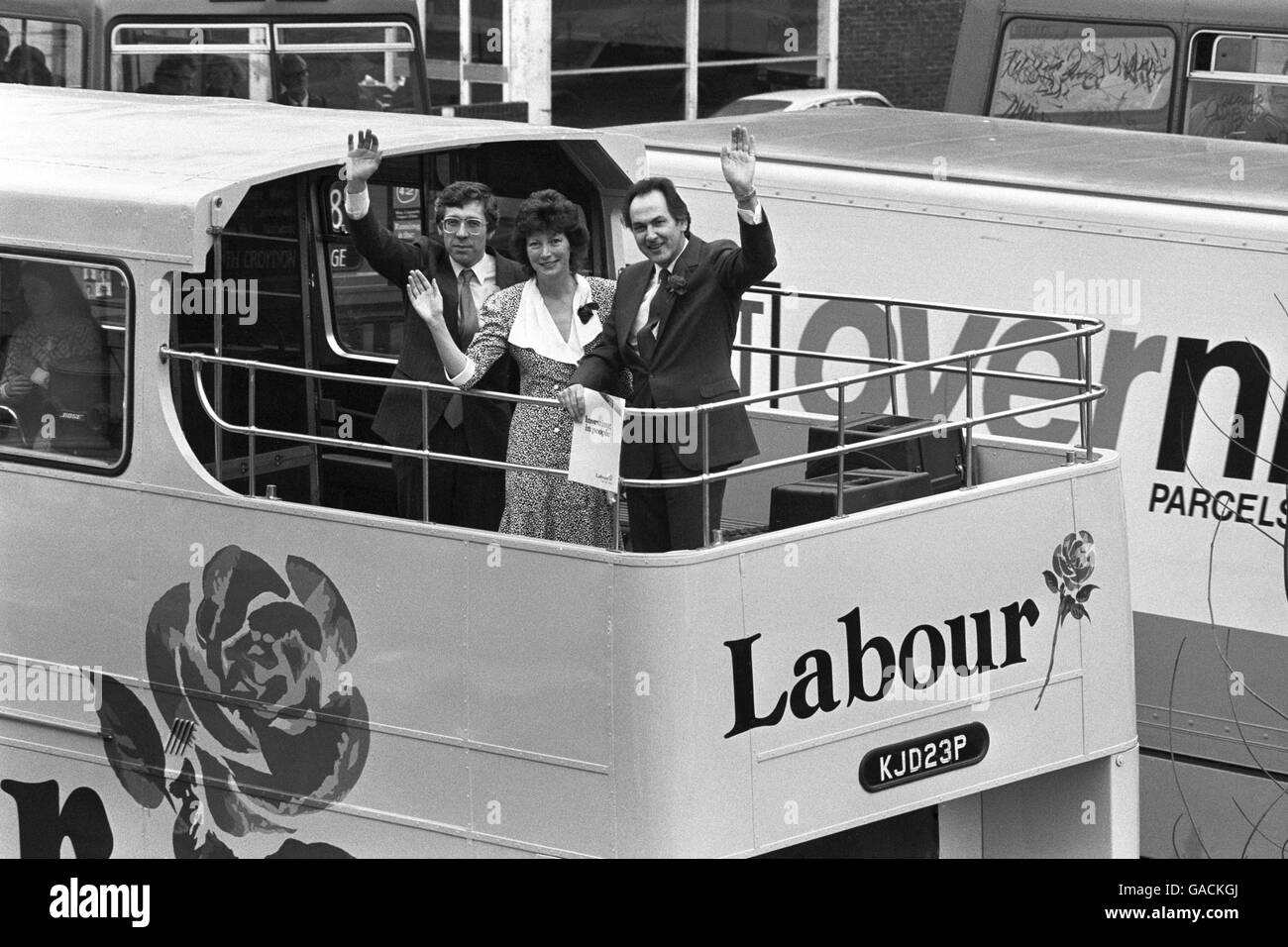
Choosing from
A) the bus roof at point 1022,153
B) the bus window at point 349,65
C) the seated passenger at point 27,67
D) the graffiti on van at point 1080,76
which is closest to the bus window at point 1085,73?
the graffiti on van at point 1080,76

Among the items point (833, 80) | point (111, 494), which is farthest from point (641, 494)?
point (833, 80)

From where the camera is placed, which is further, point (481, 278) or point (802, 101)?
point (802, 101)

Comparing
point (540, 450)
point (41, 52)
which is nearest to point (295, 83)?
point (41, 52)

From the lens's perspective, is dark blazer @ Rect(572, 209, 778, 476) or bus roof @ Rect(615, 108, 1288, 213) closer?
dark blazer @ Rect(572, 209, 778, 476)

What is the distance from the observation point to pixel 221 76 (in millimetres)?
12430

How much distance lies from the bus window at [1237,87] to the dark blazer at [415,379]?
593cm

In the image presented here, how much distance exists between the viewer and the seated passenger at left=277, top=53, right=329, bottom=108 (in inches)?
500

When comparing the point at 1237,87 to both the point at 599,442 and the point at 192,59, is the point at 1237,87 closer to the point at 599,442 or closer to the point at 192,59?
the point at 192,59

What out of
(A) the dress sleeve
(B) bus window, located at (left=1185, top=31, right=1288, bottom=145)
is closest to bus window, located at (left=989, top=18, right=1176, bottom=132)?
(B) bus window, located at (left=1185, top=31, right=1288, bottom=145)

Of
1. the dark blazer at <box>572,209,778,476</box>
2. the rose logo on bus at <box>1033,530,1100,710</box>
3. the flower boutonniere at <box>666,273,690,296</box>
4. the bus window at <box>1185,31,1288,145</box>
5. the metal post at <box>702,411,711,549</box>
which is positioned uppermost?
Answer: the bus window at <box>1185,31,1288,145</box>

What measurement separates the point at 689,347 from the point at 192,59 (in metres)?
7.10

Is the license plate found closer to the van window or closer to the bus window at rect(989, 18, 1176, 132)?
the bus window at rect(989, 18, 1176, 132)

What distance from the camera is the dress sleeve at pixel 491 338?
6512mm

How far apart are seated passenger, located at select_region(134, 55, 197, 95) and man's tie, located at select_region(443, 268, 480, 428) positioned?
19.5ft
